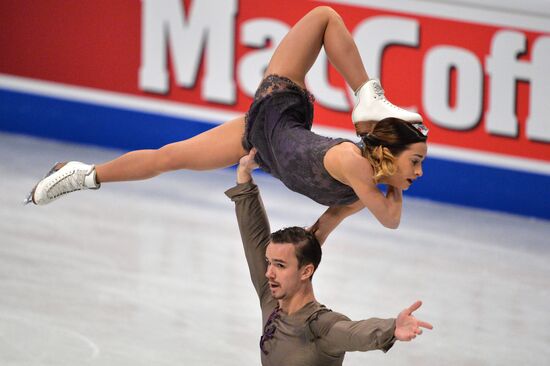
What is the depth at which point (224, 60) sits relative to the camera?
29.9 ft

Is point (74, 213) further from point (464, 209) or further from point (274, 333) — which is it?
point (274, 333)

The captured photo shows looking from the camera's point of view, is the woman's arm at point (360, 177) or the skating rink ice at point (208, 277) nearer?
the woman's arm at point (360, 177)

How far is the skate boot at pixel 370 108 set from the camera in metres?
4.21

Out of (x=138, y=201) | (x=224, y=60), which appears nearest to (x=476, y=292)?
(x=138, y=201)

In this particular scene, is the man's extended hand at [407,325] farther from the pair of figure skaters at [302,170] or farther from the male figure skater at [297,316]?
the male figure skater at [297,316]

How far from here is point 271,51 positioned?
8922mm

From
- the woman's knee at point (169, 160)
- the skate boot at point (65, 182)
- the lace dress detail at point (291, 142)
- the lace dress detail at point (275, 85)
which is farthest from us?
the skate boot at point (65, 182)

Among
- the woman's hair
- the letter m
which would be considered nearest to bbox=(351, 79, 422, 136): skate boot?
the woman's hair

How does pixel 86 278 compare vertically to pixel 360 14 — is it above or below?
below

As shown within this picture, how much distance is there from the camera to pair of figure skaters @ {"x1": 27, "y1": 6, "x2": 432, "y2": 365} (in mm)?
3924

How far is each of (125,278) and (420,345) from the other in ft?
5.53

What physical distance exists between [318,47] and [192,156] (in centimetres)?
66

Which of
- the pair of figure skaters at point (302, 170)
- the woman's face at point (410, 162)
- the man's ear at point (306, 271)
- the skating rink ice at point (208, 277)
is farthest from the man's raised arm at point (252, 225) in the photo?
the skating rink ice at point (208, 277)

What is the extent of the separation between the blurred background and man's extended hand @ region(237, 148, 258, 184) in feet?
4.09
